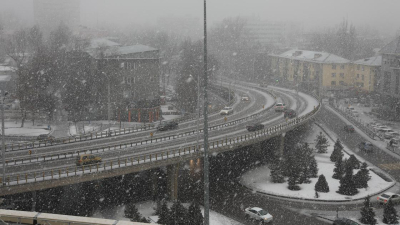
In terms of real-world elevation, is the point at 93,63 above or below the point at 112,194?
above

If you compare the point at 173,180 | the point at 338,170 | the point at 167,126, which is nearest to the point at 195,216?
the point at 173,180

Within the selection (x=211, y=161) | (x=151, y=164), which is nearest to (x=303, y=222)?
(x=151, y=164)

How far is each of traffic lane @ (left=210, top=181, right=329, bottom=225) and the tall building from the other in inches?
4507

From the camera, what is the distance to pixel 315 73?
70.3 meters

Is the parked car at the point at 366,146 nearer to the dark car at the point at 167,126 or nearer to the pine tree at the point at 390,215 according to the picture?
the pine tree at the point at 390,215

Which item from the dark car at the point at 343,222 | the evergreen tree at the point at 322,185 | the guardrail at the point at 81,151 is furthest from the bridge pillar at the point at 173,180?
the dark car at the point at 343,222

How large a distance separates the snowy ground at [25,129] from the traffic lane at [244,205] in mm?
18191

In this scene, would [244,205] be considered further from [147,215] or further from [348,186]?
→ [348,186]

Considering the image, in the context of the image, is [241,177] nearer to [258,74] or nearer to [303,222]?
[303,222]

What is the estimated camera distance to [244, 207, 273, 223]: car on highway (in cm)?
2228

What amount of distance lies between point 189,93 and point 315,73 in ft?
86.7

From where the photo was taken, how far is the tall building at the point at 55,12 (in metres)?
135

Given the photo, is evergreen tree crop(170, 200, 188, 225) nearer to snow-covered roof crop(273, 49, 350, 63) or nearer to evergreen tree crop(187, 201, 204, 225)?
evergreen tree crop(187, 201, 204, 225)

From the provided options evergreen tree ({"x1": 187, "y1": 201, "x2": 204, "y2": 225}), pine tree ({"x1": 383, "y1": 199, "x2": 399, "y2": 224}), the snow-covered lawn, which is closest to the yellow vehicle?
evergreen tree ({"x1": 187, "y1": 201, "x2": 204, "y2": 225})
